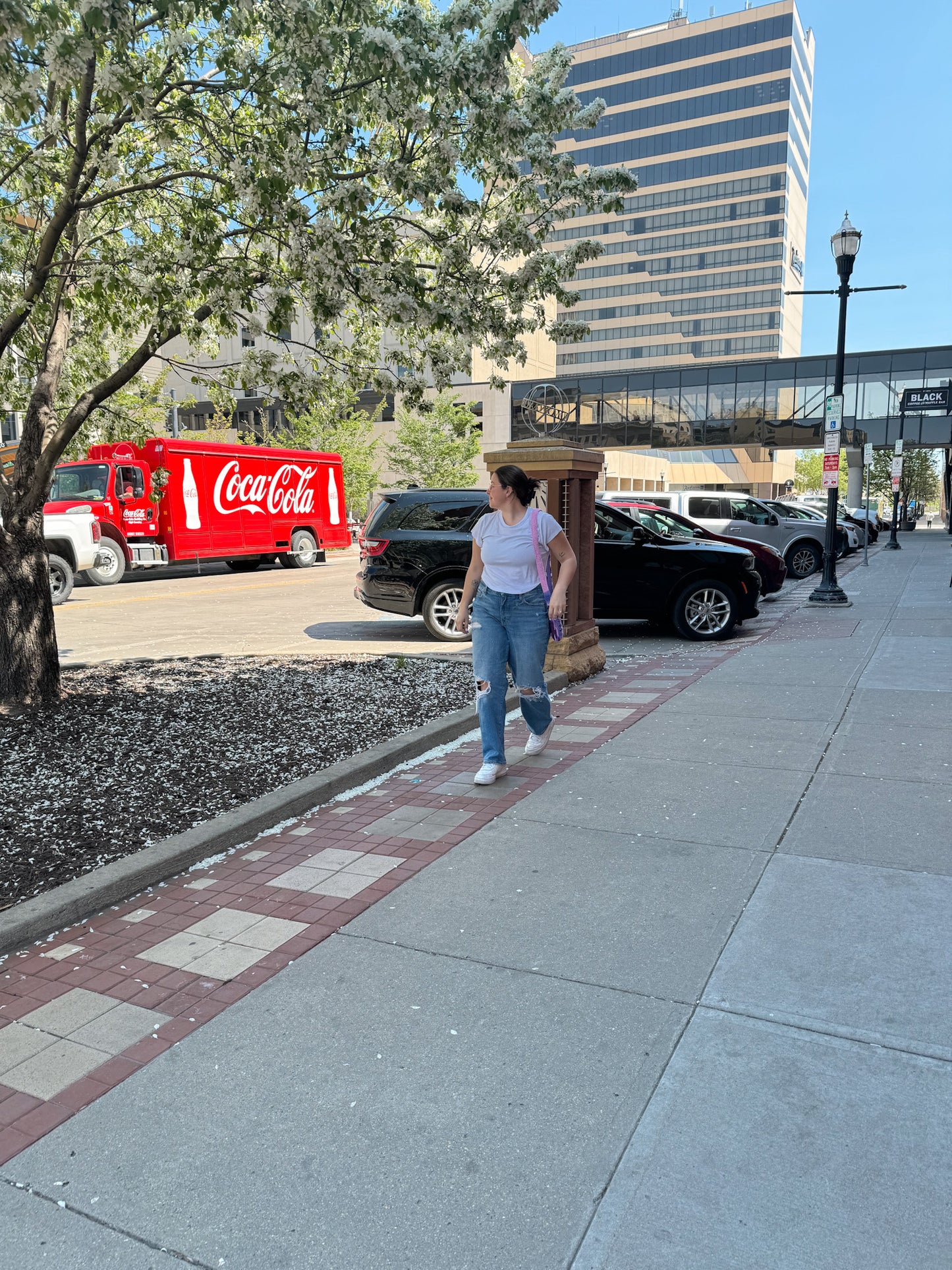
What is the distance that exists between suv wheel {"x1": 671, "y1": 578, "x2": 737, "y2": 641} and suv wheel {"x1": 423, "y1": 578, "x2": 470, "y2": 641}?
2.63 meters

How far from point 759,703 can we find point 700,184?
398 ft

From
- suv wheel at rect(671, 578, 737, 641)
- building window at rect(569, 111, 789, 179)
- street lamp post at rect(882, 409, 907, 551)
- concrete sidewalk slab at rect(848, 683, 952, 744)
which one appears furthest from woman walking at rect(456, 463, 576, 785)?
building window at rect(569, 111, 789, 179)

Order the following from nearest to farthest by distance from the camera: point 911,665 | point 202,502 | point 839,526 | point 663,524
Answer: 1. point 911,665
2. point 663,524
3. point 202,502
4. point 839,526

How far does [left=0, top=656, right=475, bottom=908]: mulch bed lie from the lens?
4555 millimetres

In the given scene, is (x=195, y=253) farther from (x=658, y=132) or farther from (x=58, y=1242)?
(x=658, y=132)

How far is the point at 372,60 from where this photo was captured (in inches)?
213

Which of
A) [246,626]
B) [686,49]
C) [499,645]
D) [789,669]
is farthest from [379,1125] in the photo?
[686,49]

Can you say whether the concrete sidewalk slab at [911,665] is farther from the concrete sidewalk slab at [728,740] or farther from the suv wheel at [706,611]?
the suv wheel at [706,611]

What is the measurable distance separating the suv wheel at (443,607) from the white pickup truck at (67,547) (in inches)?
349

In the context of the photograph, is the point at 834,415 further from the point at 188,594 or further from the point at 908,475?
the point at 908,475

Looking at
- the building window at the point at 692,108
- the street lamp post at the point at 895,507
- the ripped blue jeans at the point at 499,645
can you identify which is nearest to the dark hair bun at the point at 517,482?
the ripped blue jeans at the point at 499,645

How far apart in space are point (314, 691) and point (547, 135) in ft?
14.8

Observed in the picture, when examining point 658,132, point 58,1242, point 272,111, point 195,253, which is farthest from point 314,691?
point 658,132

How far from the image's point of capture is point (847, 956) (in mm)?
3381
